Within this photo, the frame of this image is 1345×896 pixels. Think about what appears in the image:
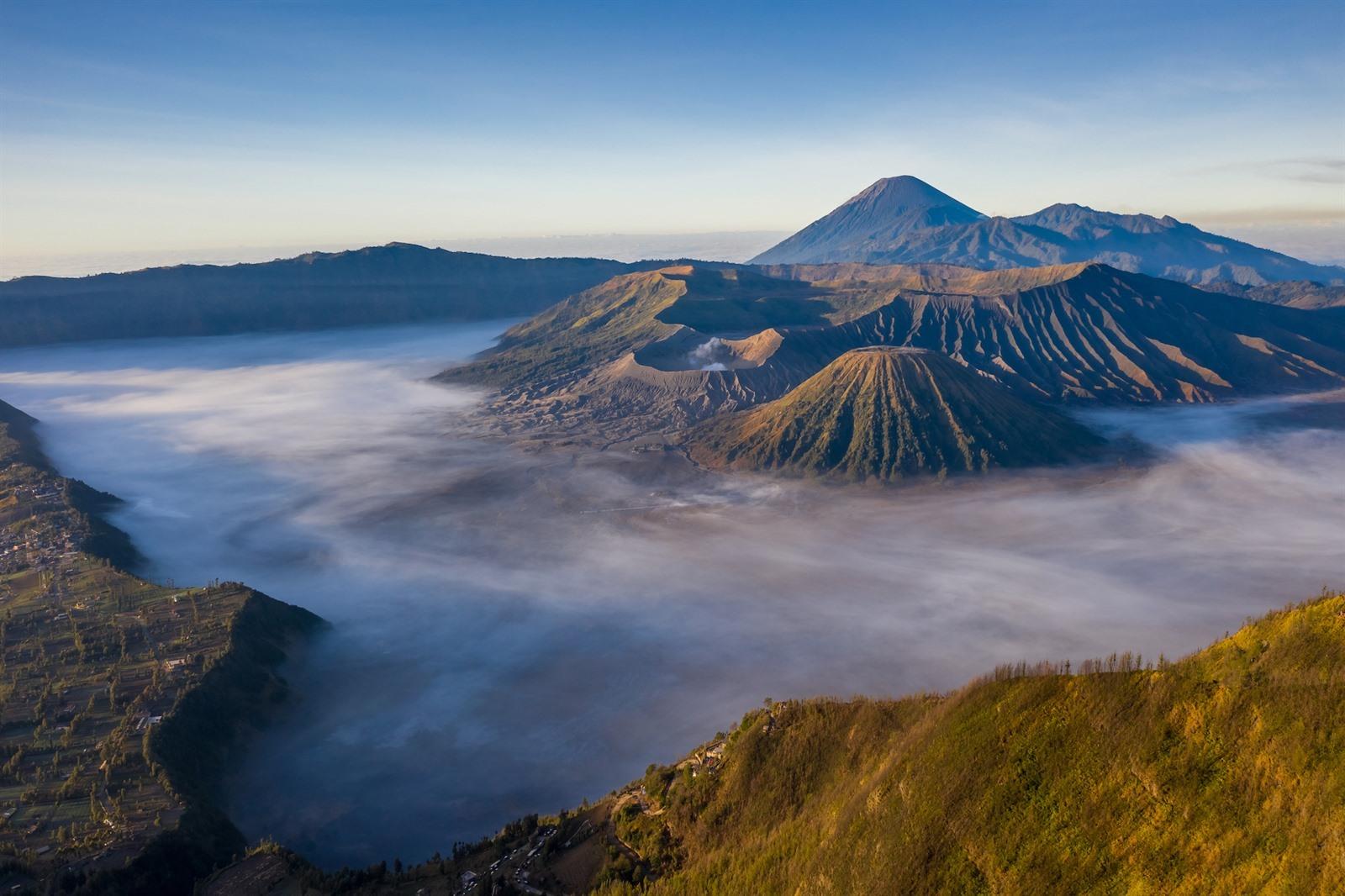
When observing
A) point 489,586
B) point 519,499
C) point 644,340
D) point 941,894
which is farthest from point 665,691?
point 644,340

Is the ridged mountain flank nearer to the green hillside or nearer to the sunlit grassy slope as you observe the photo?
the green hillside

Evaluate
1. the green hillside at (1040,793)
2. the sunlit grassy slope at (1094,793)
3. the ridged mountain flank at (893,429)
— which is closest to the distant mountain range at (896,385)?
the ridged mountain flank at (893,429)

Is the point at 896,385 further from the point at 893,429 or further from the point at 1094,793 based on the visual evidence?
the point at 1094,793

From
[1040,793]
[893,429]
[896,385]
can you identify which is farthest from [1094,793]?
[896,385]

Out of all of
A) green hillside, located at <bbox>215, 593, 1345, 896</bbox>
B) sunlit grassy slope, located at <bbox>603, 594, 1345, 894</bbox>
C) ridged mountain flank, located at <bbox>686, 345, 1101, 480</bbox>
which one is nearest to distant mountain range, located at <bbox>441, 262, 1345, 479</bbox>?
ridged mountain flank, located at <bbox>686, 345, 1101, 480</bbox>

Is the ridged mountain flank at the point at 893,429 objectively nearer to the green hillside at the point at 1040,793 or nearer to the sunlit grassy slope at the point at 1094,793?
the green hillside at the point at 1040,793
